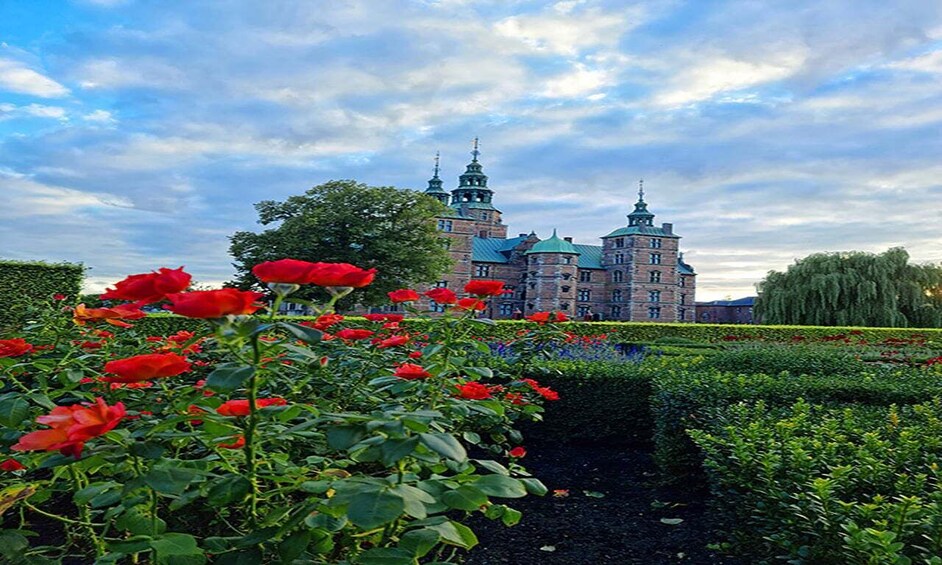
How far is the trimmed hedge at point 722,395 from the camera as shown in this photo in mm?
4652

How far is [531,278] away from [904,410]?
53677 millimetres

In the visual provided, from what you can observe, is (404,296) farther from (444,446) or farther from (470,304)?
(444,446)

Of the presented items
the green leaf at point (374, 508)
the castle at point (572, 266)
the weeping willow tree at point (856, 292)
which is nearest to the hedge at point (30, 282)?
the green leaf at point (374, 508)

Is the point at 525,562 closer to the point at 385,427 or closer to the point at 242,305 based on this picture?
the point at 385,427

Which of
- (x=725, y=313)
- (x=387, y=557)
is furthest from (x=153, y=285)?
(x=725, y=313)

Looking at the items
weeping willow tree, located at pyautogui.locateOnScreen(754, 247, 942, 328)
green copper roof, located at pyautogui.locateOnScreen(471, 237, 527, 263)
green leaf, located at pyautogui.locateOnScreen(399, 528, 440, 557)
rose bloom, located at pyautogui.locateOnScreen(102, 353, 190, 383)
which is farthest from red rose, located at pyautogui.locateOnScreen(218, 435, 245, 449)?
green copper roof, located at pyautogui.locateOnScreen(471, 237, 527, 263)

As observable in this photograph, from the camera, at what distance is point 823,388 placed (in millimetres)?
5223

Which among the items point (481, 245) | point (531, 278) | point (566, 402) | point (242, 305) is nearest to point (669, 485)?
point (566, 402)

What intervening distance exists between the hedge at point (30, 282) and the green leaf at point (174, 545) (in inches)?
569

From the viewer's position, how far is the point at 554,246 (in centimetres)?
5728

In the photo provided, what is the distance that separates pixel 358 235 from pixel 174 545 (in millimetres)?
30442

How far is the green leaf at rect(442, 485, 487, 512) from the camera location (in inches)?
60.9

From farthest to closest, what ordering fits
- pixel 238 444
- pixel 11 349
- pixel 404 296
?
pixel 404 296 → pixel 11 349 → pixel 238 444

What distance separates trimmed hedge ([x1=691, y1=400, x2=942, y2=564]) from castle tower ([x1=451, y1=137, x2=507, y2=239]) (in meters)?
61.1
